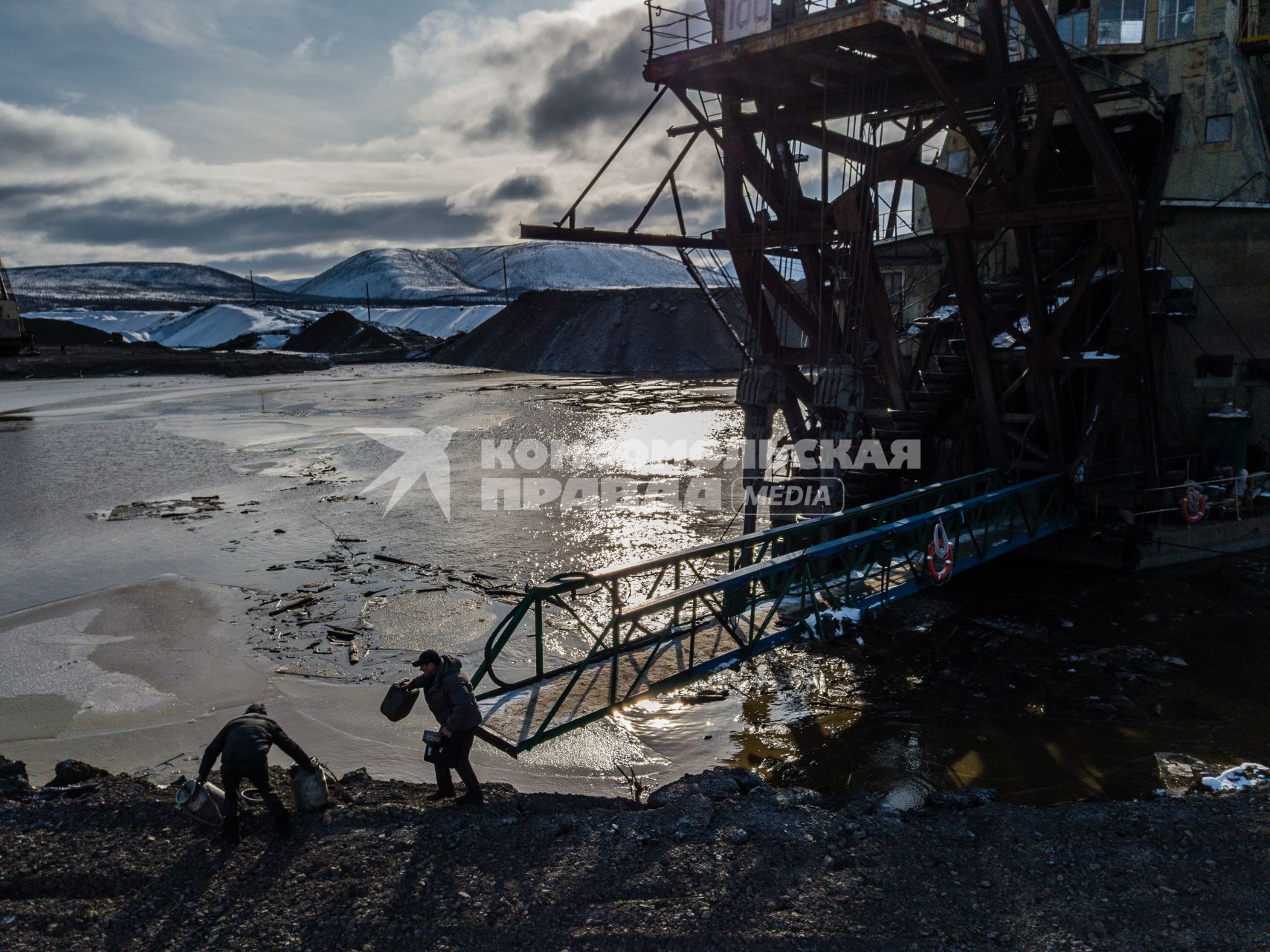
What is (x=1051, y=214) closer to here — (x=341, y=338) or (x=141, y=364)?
(x=141, y=364)

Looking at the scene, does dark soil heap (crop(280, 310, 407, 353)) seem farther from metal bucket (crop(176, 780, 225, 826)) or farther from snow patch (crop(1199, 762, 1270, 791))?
snow patch (crop(1199, 762, 1270, 791))

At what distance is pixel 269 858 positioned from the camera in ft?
18.9

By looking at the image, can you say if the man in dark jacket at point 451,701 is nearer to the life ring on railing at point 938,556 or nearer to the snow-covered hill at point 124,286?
the life ring on railing at point 938,556

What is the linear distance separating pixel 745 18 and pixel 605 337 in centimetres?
4476

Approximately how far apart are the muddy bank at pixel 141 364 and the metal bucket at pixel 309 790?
51767 millimetres

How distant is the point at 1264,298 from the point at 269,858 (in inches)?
662

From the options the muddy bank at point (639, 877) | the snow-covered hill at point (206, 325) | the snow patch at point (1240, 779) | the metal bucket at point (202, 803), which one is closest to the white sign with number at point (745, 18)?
the muddy bank at point (639, 877)

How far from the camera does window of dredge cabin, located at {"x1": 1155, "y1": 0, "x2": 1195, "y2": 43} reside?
15.0 m

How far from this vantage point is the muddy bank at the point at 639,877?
16.7ft

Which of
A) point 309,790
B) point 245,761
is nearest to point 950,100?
point 309,790

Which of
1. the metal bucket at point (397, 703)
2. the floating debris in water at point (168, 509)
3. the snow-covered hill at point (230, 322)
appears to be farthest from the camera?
the snow-covered hill at point (230, 322)

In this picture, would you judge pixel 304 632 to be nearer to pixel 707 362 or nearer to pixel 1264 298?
pixel 1264 298

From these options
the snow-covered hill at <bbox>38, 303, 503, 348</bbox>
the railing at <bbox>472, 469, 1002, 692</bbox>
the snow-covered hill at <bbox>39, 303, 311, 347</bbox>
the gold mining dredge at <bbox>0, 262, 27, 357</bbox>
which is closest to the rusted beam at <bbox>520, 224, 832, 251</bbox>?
the railing at <bbox>472, 469, 1002, 692</bbox>

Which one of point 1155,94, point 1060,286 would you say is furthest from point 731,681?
point 1155,94
